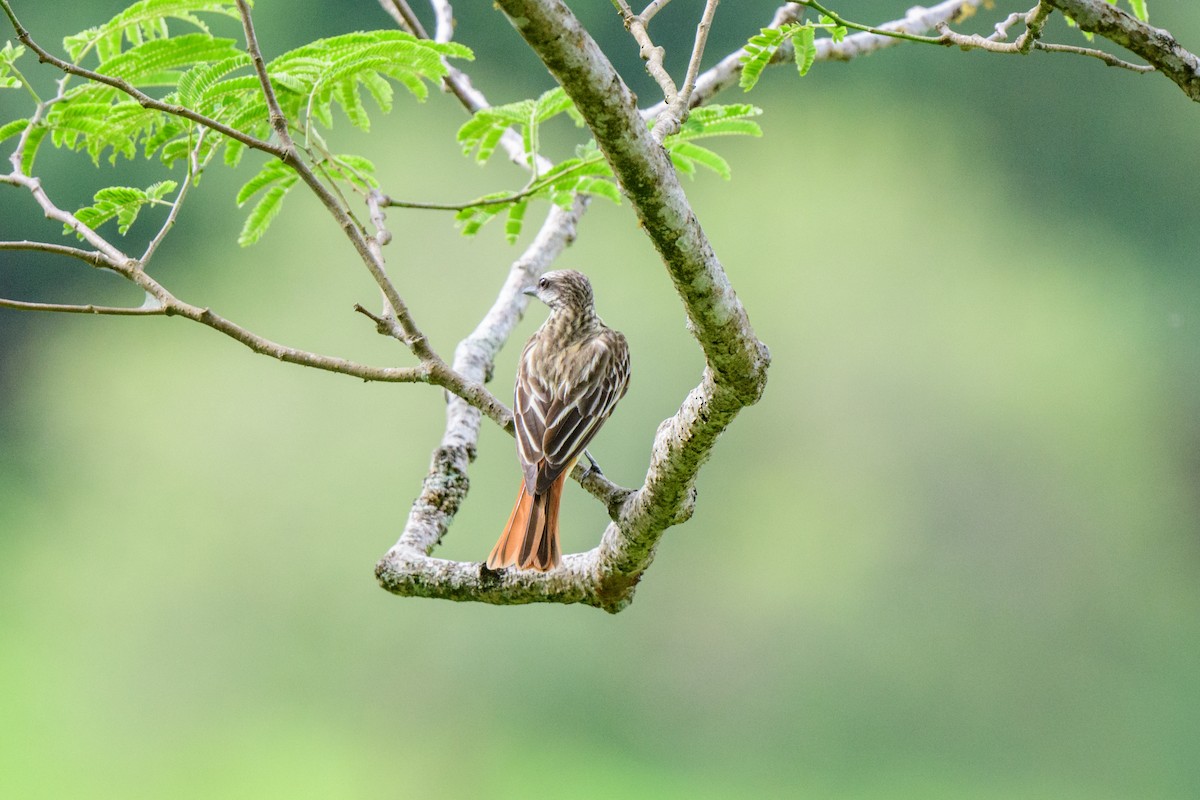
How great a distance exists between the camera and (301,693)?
302 inches

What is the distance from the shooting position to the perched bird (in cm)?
221

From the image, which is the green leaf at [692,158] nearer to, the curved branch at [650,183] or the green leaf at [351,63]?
the green leaf at [351,63]

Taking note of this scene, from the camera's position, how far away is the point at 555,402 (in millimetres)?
2570

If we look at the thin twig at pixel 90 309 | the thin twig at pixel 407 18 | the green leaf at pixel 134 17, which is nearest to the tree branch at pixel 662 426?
the thin twig at pixel 90 309

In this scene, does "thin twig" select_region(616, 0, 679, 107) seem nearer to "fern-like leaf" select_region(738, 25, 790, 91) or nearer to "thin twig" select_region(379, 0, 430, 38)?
"fern-like leaf" select_region(738, 25, 790, 91)

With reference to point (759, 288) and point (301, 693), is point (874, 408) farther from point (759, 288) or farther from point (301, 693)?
point (301, 693)

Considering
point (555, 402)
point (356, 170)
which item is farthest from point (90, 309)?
point (555, 402)

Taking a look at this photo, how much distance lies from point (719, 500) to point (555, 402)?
533cm

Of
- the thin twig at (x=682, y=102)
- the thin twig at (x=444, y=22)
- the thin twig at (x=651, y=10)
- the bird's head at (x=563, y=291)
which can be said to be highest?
the thin twig at (x=444, y=22)

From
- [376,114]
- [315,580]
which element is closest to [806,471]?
[315,580]

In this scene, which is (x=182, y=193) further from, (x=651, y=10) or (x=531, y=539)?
(x=531, y=539)

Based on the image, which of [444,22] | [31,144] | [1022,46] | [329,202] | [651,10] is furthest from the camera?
[444,22]

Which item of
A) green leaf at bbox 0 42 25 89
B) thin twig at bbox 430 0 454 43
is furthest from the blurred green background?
green leaf at bbox 0 42 25 89

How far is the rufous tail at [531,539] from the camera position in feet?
7.07
